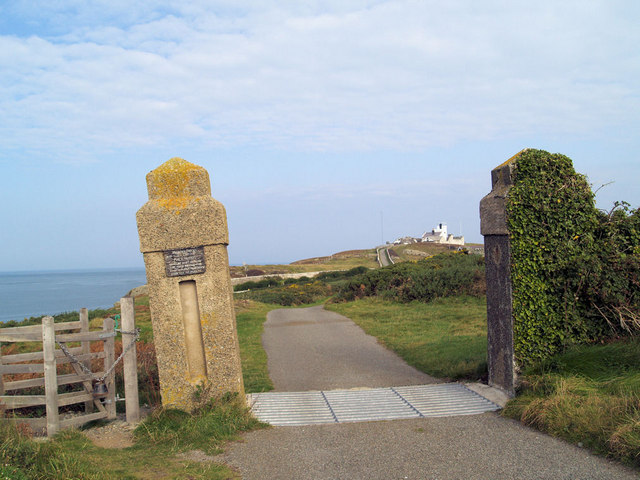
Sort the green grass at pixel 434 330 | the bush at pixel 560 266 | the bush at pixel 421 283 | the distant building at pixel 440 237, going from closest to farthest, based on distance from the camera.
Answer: the bush at pixel 560 266 < the green grass at pixel 434 330 < the bush at pixel 421 283 < the distant building at pixel 440 237

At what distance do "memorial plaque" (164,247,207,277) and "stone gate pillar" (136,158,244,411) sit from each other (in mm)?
13

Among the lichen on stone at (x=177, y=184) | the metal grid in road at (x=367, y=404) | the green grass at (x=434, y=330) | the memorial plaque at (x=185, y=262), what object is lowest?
the green grass at (x=434, y=330)

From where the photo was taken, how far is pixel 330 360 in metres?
11.9

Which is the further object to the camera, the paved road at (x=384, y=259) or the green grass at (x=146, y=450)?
the paved road at (x=384, y=259)

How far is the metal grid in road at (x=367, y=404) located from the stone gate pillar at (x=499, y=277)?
0.54 meters

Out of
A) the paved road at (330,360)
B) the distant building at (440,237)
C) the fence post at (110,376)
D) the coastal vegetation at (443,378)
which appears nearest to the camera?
the coastal vegetation at (443,378)

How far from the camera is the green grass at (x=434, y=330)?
396 inches

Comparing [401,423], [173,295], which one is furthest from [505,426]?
[173,295]

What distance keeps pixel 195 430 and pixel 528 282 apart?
521cm

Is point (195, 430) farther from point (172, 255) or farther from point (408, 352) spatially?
point (408, 352)

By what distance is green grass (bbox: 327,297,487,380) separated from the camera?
10062 mm

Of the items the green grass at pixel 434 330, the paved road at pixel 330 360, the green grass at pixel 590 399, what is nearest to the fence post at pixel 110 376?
the paved road at pixel 330 360

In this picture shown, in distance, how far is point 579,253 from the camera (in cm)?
768

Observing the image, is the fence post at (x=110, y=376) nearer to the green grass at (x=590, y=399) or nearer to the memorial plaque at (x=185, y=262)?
the memorial plaque at (x=185, y=262)
